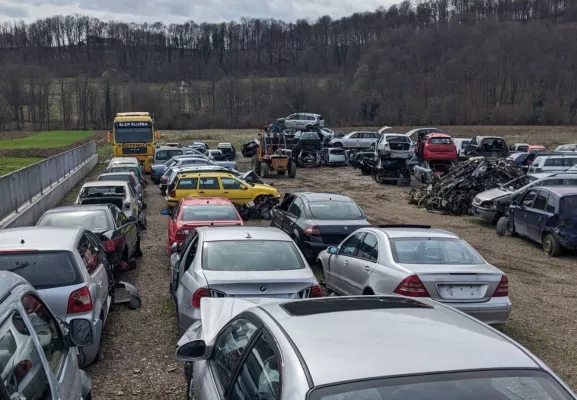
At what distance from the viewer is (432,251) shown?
28.4 ft

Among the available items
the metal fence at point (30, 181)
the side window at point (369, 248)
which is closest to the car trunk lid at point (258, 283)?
the side window at point (369, 248)

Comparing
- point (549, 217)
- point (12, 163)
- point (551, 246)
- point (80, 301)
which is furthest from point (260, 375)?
point (12, 163)

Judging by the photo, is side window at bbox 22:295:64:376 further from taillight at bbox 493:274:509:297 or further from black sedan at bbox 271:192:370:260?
black sedan at bbox 271:192:370:260

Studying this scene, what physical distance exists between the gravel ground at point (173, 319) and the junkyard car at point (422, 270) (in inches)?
40.7

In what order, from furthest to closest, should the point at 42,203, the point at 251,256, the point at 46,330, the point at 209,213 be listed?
the point at 42,203
the point at 209,213
the point at 251,256
the point at 46,330

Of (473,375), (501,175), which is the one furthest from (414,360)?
(501,175)

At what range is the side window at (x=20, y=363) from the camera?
10.5 feet

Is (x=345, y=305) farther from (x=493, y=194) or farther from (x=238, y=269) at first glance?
(x=493, y=194)

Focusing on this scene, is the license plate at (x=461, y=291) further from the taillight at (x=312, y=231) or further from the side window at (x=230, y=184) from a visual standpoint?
the side window at (x=230, y=184)

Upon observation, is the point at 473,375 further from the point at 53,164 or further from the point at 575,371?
the point at 53,164

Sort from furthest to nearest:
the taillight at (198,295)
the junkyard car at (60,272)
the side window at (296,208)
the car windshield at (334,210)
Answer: the side window at (296,208) < the car windshield at (334,210) < the taillight at (198,295) < the junkyard car at (60,272)

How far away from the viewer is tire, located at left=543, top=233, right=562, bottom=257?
14.2 m

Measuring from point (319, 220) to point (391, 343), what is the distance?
33.0 ft

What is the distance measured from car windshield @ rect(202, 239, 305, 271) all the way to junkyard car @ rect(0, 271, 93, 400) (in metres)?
2.82
